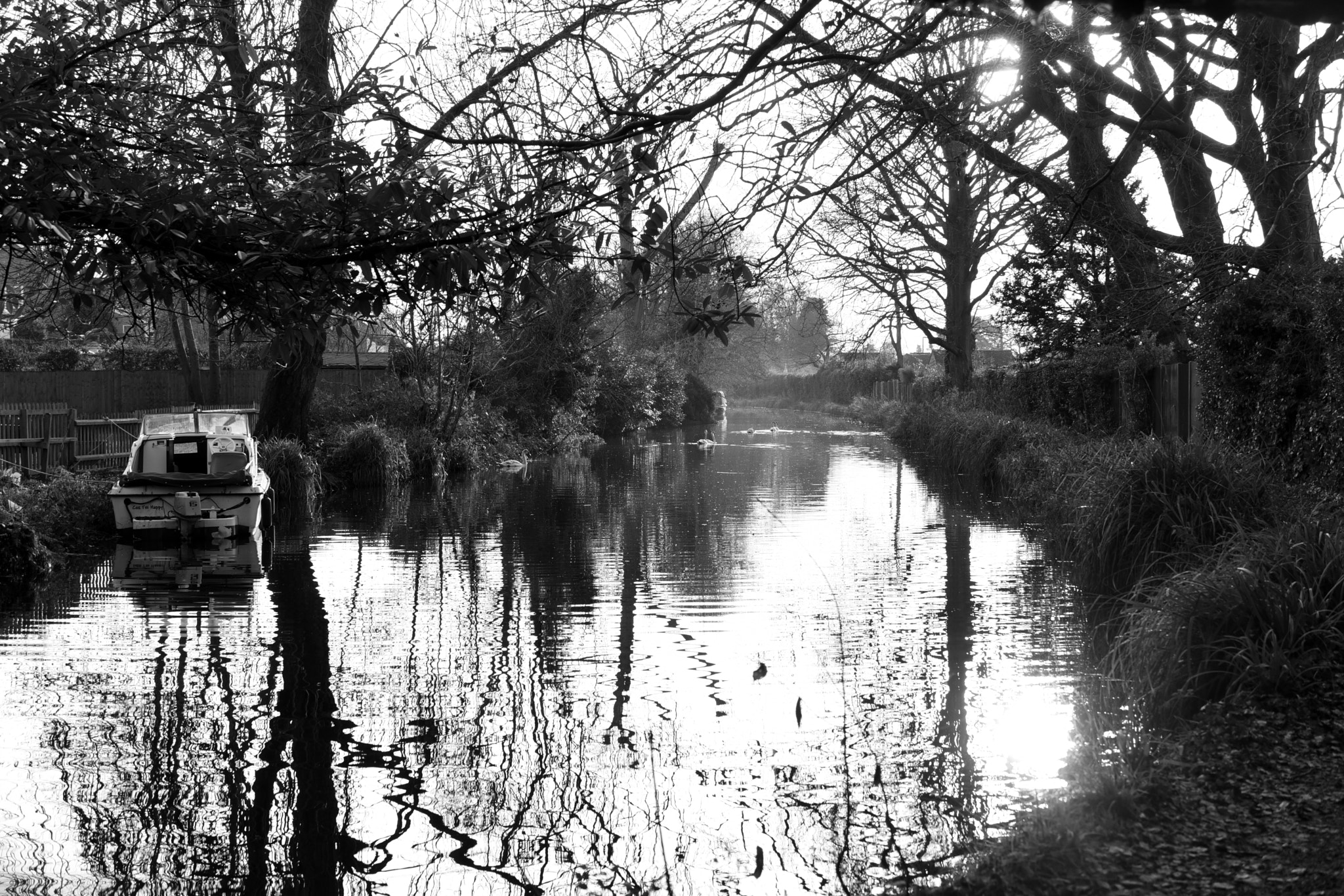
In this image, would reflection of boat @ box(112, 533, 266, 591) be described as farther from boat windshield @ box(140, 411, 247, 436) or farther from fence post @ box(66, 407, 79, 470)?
fence post @ box(66, 407, 79, 470)

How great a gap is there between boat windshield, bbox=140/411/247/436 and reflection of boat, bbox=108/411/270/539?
0.05 metres

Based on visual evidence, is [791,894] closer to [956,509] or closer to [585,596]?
[585,596]

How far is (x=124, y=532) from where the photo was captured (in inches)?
656

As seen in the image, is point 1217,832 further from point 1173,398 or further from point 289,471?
point 289,471

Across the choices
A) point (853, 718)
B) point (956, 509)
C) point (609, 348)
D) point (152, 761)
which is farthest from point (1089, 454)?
point (609, 348)

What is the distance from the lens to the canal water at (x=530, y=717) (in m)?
5.62

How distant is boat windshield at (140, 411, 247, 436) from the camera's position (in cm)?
1758

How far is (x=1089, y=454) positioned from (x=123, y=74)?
12.3 m

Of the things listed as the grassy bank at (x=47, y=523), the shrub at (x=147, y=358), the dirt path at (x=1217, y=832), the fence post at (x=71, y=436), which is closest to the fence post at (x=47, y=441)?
the fence post at (x=71, y=436)

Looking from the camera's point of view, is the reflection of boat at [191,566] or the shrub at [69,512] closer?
the reflection of boat at [191,566]

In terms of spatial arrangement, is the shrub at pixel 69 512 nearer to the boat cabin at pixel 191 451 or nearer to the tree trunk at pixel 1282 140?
the boat cabin at pixel 191 451

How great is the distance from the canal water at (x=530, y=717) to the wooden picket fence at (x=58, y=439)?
6.67 metres

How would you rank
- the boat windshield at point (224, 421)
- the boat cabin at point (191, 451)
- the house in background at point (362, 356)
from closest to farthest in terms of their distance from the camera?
the boat cabin at point (191, 451) < the boat windshield at point (224, 421) < the house in background at point (362, 356)

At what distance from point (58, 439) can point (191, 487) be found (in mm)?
7482
